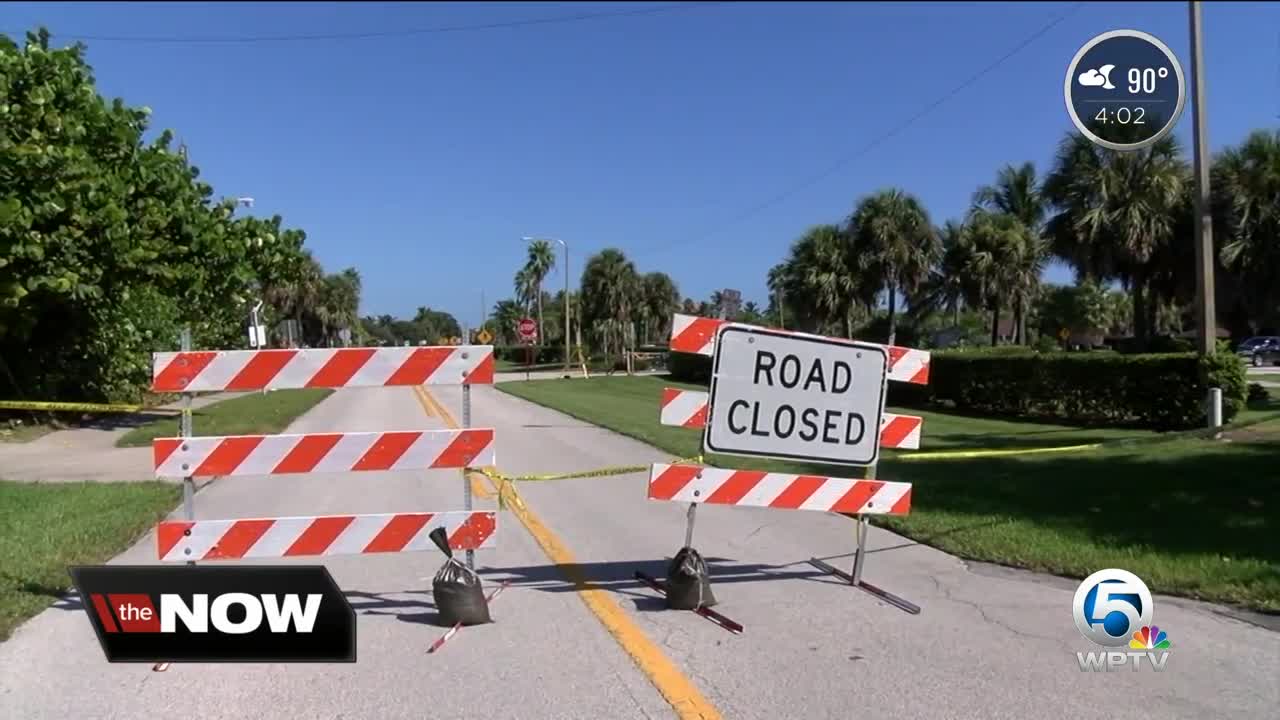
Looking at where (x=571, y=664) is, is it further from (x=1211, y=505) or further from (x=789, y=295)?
(x=789, y=295)

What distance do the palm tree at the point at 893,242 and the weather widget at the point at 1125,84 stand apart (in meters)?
27.4

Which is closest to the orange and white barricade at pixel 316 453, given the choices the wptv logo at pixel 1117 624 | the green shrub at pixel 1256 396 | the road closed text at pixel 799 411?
the road closed text at pixel 799 411

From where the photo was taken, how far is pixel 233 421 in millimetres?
22406

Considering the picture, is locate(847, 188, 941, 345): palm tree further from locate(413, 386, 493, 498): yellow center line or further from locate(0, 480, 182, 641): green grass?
locate(0, 480, 182, 641): green grass

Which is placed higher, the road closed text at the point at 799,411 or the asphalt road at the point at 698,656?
the road closed text at the point at 799,411

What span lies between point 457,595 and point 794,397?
2556 millimetres

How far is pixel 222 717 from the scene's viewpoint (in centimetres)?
439

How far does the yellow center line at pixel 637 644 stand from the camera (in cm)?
449

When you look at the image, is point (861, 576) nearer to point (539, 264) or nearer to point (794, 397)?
point (794, 397)

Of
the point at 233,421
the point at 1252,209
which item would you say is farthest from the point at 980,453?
the point at 1252,209

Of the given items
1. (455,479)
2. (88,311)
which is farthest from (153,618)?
(88,311)

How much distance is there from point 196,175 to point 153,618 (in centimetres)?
1869

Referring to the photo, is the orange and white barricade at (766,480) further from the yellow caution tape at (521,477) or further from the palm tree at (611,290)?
the palm tree at (611,290)

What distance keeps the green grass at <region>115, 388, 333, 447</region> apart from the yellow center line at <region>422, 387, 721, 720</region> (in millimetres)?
9899
